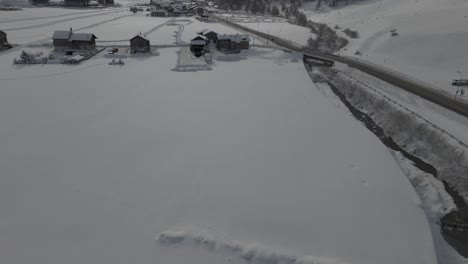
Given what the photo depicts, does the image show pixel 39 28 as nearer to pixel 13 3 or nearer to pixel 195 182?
pixel 13 3

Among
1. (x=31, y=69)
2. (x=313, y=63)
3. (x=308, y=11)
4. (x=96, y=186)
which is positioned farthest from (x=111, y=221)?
(x=308, y=11)

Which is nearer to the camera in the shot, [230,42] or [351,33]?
[230,42]

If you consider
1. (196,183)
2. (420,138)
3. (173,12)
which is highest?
(173,12)

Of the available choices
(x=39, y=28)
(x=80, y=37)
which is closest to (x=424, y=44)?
(x=80, y=37)

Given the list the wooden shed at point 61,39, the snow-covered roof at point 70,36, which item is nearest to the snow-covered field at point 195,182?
the snow-covered roof at point 70,36

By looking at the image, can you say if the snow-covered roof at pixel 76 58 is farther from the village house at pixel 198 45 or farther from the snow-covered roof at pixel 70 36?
the village house at pixel 198 45

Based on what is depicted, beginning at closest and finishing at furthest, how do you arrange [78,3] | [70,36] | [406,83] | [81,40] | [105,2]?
[406,83] → [81,40] → [70,36] → [78,3] → [105,2]
